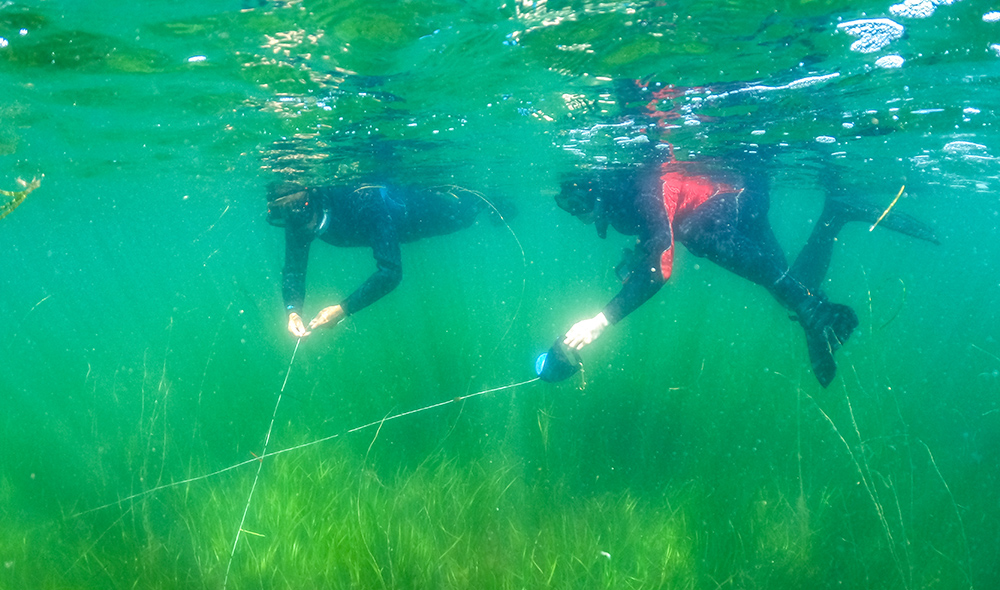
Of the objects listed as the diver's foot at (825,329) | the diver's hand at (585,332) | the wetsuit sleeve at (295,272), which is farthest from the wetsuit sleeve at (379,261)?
the diver's foot at (825,329)

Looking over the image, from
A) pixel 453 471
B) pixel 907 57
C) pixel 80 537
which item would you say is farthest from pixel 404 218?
pixel 907 57

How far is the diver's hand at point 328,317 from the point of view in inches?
271

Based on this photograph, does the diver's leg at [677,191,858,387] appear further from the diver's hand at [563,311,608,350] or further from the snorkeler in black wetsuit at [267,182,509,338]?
the snorkeler in black wetsuit at [267,182,509,338]

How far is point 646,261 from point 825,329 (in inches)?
91.6

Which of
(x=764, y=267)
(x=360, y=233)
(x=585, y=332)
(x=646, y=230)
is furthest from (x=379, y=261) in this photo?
(x=764, y=267)

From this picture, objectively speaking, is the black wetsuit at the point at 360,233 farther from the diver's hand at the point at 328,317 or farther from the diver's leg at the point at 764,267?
the diver's leg at the point at 764,267

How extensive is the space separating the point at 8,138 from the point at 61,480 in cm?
860

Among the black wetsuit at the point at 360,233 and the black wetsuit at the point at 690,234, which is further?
the black wetsuit at the point at 360,233

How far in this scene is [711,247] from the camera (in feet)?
23.2

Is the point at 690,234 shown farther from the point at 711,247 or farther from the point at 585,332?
the point at 585,332

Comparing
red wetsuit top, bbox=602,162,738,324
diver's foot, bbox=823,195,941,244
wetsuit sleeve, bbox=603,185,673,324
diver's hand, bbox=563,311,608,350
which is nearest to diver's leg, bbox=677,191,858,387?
red wetsuit top, bbox=602,162,738,324

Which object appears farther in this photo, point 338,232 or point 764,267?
point 338,232

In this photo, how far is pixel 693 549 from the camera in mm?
7961

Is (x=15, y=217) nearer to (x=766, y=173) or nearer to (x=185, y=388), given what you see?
(x=185, y=388)
